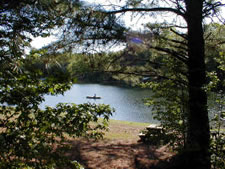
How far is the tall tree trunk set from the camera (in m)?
3.97

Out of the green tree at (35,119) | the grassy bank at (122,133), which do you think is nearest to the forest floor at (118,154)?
the grassy bank at (122,133)

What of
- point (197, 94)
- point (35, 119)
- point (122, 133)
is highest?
point (197, 94)

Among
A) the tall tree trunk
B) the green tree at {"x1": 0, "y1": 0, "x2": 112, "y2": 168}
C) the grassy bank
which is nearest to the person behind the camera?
the green tree at {"x1": 0, "y1": 0, "x2": 112, "y2": 168}

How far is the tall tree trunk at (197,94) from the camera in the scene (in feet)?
13.0

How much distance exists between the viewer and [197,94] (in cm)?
424

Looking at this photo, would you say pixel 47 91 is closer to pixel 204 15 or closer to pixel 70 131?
pixel 70 131

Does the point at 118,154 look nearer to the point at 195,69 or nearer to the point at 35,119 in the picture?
the point at 195,69

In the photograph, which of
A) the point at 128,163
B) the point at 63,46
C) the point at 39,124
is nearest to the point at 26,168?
the point at 39,124

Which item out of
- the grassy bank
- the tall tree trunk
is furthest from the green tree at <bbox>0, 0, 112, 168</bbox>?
the grassy bank

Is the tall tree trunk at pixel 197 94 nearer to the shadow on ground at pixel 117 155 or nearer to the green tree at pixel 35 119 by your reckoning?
the shadow on ground at pixel 117 155

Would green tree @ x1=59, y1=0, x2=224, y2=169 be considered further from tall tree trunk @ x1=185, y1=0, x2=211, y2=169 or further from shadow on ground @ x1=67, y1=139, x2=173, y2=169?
shadow on ground @ x1=67, y1=139, x2=173, y2=169

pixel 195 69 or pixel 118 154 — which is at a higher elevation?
pixel 195 69

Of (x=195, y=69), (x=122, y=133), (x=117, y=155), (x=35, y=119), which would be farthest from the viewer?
(x=122, y=133)

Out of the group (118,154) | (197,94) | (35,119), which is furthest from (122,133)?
(35,119)
